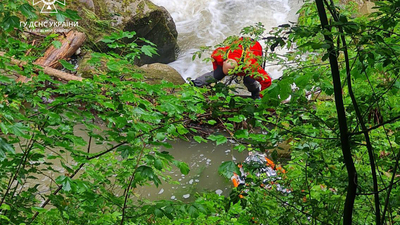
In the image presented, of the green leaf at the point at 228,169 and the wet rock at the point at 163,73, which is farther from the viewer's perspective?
the wet rock at the point at 163,73

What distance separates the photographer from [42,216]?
8.14 ft

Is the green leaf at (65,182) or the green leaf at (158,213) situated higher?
the green leaf at (65,182)

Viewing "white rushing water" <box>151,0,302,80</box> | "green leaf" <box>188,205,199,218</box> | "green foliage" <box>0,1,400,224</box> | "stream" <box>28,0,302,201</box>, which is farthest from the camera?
"white rushing water" <box>151,0,302,80</box>

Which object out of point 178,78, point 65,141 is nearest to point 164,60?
point 178,78

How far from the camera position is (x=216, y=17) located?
11.6 meters

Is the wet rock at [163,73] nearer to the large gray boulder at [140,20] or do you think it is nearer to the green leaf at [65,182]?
the large gray boulder at [140,20]

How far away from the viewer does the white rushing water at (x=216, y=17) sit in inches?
400

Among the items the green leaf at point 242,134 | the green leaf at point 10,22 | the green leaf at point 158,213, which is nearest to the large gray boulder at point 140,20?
the green leaf at point 10,22

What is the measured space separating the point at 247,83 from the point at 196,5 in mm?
7940

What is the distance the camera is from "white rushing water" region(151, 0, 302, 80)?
10164 millimetres

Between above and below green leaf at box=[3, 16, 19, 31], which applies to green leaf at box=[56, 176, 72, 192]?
below

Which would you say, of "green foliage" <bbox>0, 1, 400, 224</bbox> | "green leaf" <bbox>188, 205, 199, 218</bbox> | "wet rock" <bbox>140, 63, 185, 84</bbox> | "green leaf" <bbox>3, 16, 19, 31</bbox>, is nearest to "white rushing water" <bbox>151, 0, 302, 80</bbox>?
"wet rock" <bbox>140, 63, 185, 84</bbox>

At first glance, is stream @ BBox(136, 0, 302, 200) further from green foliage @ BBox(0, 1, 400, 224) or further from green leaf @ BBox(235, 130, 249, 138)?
green leaf @ BBox(235, 130, 249, 138)

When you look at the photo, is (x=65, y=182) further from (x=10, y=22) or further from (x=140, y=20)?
(x=140, y=20)
